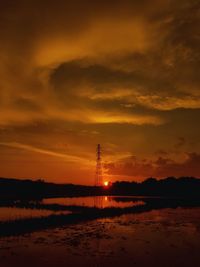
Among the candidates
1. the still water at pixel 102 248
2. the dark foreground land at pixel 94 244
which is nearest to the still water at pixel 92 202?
the dark foreground land at pixel 94 244

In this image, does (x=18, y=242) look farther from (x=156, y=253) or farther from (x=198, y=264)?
(x=198, y=264)

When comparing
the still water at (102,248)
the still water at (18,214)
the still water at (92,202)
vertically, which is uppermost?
the still water at (92,202)

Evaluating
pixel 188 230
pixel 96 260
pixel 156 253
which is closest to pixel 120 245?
pixel 156 253

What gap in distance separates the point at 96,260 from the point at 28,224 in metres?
10.9

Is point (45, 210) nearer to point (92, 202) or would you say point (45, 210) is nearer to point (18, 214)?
point (18, 214)

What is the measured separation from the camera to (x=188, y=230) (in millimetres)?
27875

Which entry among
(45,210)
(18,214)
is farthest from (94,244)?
(45,210)

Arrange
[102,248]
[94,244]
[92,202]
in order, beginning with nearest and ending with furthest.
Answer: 1. [102,248]
2. [94,244]
3. [92,202]

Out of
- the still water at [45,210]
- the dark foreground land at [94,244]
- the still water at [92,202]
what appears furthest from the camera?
the still water at [92,202]

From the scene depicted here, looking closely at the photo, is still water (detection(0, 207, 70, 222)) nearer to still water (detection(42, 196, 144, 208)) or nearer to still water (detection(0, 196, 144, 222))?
still water (detection(0, 196, 144, 222))

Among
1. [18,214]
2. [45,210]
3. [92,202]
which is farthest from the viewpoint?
[92,202]

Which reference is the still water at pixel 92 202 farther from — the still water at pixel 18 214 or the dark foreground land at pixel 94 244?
the dark foreground land at pixel 94 244

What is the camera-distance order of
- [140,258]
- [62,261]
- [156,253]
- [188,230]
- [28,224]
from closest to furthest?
[62,261]
[140,258]
[156,253]
[28,224]
[188,230]

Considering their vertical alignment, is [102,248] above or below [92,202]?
below
